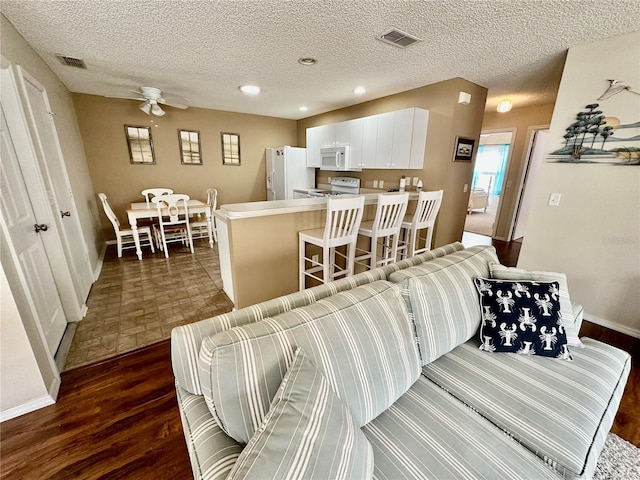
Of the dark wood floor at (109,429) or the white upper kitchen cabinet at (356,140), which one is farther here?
the white upper kitchen cabinet at (356,140)

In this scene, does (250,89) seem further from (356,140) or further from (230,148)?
(230,148)

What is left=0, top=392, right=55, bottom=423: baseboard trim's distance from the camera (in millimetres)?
1453

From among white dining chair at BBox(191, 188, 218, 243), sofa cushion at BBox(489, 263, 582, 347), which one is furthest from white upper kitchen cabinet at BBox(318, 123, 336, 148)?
sofa cushion at BBox(489, 263, 582, 347)

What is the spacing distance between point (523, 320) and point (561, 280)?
1.36 ft

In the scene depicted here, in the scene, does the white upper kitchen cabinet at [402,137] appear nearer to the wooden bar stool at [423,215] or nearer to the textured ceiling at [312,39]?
the textured ceiling at [312,39]

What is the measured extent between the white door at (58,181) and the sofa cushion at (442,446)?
294 cm

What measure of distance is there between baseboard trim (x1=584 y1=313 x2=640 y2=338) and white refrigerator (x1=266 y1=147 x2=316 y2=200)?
15.5ft

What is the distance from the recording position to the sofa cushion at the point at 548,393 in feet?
3.06

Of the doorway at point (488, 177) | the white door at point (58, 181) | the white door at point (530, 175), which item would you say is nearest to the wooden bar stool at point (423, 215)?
the white door at point (530, 175)

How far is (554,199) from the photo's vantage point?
8.45 ft

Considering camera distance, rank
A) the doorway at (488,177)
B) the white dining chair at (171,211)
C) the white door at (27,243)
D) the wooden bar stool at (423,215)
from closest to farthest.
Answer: the white door at (27,243) < the wooden bar stool at (423,215) < the white dining chair at (171,211) < the doorway at (488,177)

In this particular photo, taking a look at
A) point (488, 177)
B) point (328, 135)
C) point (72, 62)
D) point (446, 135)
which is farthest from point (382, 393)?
point (488, 177)

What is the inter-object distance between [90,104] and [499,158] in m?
10.5

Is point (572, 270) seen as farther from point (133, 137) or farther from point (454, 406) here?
point (133, 137)
